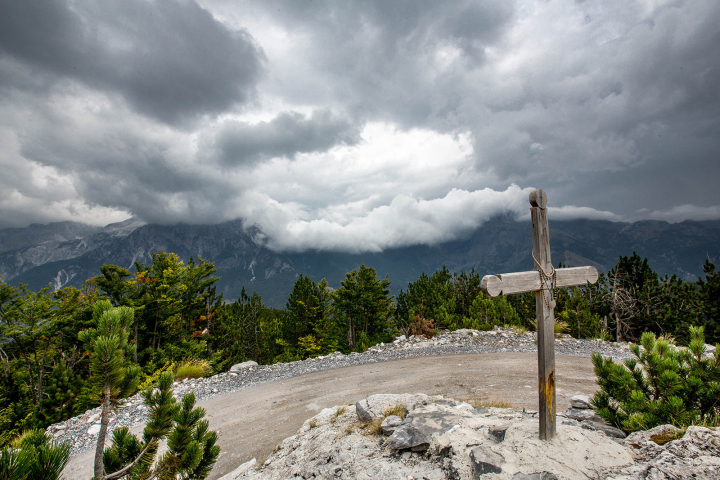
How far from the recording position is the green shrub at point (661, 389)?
3.78 m

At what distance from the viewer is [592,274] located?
440cm

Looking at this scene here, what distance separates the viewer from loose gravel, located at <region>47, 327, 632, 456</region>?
7.89 metres

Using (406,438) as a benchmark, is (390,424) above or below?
below

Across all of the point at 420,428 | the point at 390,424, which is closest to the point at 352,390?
the point at 390,424

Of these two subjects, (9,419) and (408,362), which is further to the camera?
(408,362)

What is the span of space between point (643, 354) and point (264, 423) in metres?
8.02

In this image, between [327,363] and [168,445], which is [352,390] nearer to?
[327,363]

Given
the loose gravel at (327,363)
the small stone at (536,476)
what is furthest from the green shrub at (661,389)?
the loose gravel at (327,363)

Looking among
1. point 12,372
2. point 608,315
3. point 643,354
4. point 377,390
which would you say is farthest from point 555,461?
point 608,315

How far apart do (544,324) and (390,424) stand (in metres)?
2.95

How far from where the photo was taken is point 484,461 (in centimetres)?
338

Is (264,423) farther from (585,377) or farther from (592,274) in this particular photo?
(585,377)


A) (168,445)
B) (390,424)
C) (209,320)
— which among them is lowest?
(209,320)

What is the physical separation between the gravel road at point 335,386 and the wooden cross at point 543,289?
12.7 feet
